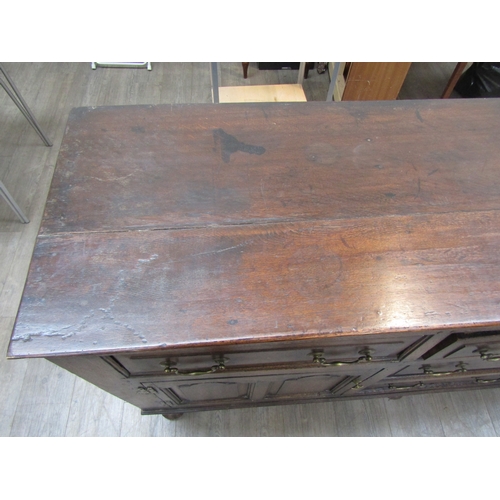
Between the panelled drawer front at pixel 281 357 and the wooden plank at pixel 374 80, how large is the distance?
4.92 ft

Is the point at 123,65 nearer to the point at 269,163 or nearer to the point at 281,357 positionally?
the point at 269,163

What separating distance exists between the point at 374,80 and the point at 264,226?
149 cm

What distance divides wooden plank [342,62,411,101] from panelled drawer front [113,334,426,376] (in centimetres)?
150

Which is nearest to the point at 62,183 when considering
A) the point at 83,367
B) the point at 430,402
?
the point at 83,367

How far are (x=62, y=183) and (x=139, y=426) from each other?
35.6 inches

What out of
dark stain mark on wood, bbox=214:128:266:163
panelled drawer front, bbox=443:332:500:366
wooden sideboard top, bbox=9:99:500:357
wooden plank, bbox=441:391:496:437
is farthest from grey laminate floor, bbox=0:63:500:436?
dark stain mark on wood, bbox=214:128:266:163

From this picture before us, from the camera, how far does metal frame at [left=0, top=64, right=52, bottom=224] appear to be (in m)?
1.51

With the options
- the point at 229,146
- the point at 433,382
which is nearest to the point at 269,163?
the point at 229,146

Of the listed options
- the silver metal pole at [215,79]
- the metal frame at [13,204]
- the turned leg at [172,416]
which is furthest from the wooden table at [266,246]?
the metal frame at [13,204]

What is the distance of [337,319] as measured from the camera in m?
0.62

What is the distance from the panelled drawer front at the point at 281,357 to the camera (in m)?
0.68

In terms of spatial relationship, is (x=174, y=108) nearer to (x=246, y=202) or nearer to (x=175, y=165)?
(x=175, y=165)

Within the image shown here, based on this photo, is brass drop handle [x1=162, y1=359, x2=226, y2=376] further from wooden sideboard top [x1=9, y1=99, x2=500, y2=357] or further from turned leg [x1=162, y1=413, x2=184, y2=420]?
turned leg [x1=162, y1=413, x2=184, y2=420]

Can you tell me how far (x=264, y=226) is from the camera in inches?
28.6
